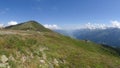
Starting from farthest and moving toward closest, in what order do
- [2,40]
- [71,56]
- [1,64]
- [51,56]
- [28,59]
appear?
[71,56]
[51,56]
[2,40]
[28,59]
[1,64]

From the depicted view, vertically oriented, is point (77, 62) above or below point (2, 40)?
below

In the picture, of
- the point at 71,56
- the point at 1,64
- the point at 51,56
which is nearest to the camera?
the point at 1,64

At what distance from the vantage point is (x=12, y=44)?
4344 cm

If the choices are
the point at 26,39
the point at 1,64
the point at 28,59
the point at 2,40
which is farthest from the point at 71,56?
the point at 1,64

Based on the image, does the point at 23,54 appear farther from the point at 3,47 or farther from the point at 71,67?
the point at 71,67

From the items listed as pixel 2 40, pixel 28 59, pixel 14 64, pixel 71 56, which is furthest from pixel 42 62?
pixel 71 56

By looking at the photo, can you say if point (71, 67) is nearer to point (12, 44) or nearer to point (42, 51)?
point (42, 51)

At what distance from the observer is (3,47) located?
40719mm

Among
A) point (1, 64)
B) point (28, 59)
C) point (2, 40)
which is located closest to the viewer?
point (1, 64)

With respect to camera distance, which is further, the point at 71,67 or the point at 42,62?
the point at 71,67

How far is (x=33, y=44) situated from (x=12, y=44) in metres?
7.20

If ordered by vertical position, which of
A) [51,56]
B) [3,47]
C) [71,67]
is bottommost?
[71,67]

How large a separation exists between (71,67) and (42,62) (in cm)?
894

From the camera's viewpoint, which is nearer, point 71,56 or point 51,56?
point 51,56
